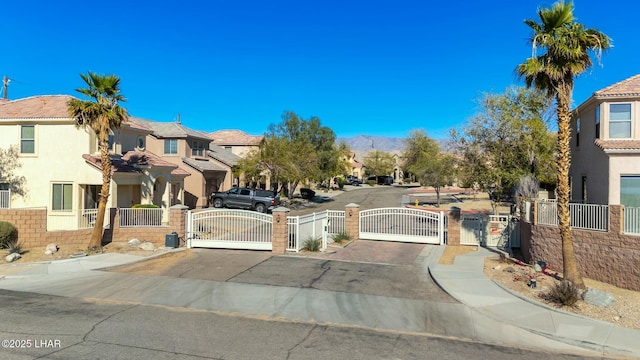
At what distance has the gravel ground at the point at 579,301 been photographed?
393 inches

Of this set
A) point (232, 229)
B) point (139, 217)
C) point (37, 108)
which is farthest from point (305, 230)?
point (37, 108)

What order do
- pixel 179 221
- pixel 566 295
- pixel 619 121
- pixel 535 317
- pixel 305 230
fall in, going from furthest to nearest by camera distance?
pixel 179 221 < pixel 305 230 < pixel 619 121 < pixel 566 295 < pixel 535 317

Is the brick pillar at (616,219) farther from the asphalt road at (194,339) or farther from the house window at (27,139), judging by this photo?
the house window at (27,139)

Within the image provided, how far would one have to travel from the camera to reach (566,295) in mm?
10523

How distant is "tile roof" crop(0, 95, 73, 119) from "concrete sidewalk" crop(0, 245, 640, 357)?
10741 mm

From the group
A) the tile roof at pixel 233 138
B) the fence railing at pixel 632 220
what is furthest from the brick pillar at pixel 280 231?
the tile roof at pixel 233 138

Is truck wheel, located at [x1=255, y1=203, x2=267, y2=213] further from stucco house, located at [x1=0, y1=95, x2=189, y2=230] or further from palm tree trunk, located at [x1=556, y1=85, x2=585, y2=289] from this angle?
palm tree trunk, located at [x1=556, y1=85, x2=585, y2=289]

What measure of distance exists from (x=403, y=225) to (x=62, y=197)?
56.8ft

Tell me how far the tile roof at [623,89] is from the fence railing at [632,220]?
6.43m

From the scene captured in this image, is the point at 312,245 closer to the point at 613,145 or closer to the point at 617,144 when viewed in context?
the point at 613,145

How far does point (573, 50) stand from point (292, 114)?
38938 mm

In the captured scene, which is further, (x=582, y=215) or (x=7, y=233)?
(x=7, y=233)

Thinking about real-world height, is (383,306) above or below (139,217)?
below

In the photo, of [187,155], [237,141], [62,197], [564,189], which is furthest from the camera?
[237,141]
